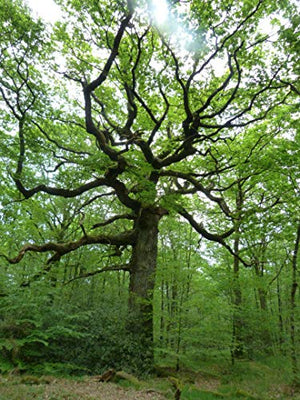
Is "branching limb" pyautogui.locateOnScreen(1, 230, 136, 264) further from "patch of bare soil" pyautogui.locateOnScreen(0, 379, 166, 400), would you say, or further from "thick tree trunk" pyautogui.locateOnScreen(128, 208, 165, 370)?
"patch of bare soil" pyautogui.locateOnScreen(0, 379, 166, 400)

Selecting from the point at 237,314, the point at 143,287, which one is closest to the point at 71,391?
the point at 143,287

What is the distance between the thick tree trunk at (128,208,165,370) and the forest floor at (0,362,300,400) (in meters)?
0.74

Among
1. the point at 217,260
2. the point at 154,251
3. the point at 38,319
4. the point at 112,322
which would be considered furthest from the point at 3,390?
the point at 217,260

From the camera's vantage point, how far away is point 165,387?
588 cm

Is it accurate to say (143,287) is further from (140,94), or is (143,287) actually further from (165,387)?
(140,94)

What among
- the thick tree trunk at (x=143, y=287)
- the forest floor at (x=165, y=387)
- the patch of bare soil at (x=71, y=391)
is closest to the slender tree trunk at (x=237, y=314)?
the forest floor at (x=165, y=387)

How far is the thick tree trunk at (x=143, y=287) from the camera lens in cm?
716

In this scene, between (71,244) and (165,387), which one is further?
(71,244)

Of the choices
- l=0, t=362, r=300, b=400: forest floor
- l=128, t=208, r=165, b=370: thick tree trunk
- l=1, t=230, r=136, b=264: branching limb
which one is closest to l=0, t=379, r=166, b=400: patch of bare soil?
l=0, t=362, r=300, b=400: forest floor

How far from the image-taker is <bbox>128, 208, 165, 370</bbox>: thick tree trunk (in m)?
7.16

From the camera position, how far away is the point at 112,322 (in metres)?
7.54

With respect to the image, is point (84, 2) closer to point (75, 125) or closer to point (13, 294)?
point (75, 125)

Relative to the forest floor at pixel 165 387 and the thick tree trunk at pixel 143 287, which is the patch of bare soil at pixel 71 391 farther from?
the thick tree trunk at pixel 143 287

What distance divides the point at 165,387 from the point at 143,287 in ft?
9.72
